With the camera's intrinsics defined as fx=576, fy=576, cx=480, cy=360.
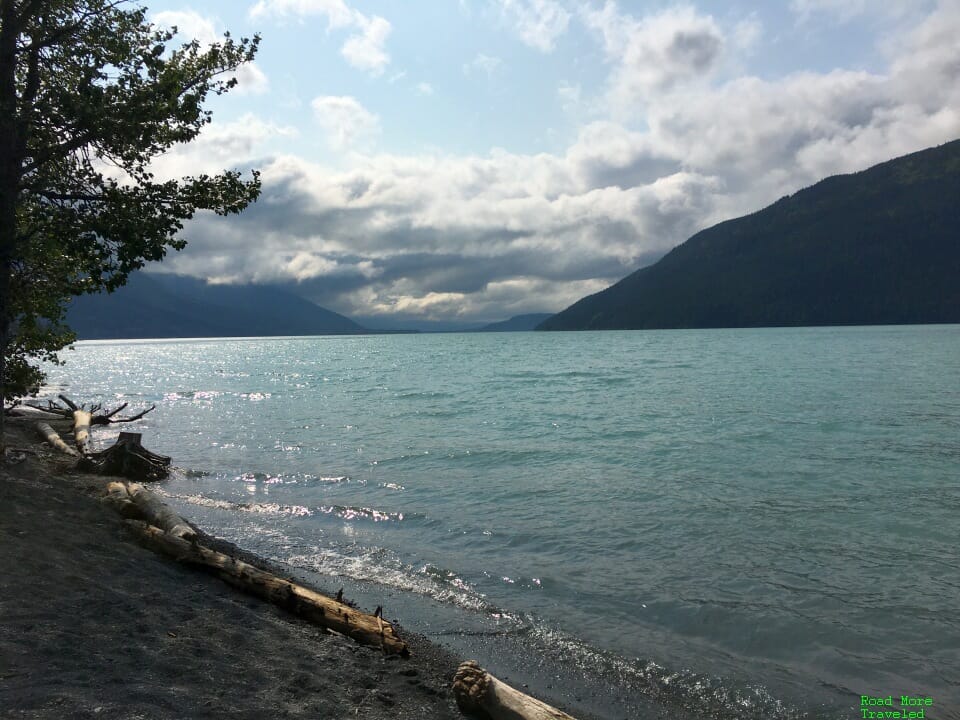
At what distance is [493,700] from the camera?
6.41m

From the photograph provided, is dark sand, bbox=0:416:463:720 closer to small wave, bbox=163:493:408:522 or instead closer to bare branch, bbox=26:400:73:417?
small wave, bbox=163:493:408:522

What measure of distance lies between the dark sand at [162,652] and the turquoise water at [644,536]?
2.00 metres

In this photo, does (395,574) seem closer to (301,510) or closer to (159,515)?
(159,515)

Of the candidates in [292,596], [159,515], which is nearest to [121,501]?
[159,515]

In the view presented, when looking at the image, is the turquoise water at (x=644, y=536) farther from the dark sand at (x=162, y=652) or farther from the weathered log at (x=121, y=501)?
the weathered log at (x=121, y=501)

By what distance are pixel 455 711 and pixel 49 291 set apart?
44.9 feet

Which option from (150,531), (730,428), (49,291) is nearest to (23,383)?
(49,291)

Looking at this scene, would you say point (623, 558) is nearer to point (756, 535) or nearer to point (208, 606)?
point (756, 535)

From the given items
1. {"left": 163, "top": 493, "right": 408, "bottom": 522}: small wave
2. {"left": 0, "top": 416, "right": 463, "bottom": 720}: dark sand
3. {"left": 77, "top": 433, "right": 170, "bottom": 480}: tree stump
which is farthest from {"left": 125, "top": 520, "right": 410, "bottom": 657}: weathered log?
{"left": 77, "top": 433, "right": 170, "bottom": 480}: tree stump

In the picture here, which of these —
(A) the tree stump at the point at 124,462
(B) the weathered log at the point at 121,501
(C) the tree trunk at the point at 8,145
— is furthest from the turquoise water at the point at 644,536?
(C) the tree trunk at the point at 8,145

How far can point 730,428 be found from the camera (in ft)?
95.2

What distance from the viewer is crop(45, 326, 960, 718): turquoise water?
8.41 m

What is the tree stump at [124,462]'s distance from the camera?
18.9 meters

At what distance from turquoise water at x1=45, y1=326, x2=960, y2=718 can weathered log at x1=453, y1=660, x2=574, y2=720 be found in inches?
61.2
